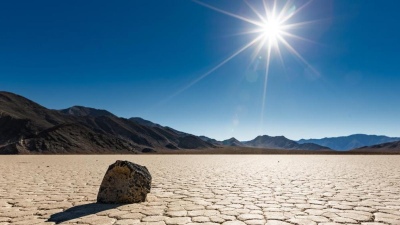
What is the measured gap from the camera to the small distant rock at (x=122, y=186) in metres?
5.51

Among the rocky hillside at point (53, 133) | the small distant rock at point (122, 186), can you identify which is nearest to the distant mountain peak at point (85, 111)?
the rocky hillside at point (53, 133)

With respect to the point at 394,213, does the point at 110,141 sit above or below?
above

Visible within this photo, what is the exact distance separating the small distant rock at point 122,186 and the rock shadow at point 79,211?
0.61 feet

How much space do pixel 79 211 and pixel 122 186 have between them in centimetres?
88

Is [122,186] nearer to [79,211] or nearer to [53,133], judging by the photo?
[79,211]

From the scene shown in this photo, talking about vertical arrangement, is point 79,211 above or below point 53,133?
below

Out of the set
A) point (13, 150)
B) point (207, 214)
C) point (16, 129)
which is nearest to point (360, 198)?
point (207, 214)

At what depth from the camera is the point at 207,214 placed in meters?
4.61

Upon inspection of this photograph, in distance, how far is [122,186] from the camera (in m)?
5.57

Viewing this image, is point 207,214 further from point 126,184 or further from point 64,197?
point 64,197

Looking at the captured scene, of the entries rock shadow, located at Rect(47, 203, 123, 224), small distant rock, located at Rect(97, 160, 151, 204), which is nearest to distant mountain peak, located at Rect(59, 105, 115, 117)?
small distant rock, located at Rect(97, 160, 151, 204)

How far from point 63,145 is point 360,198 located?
175ft

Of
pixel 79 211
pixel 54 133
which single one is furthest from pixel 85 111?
pixel 79 211

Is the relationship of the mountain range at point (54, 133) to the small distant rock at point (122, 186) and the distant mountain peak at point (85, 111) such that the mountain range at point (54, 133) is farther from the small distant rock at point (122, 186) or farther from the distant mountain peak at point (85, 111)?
the small distant rock at point (122, 186)
